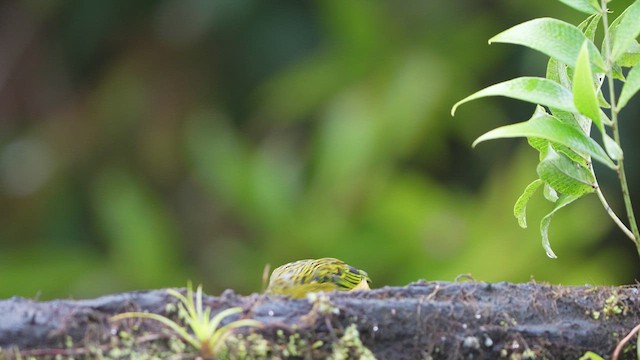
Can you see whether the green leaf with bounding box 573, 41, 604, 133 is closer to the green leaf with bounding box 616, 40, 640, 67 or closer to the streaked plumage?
the green leaf with bounding box 616, 40, 640, 67

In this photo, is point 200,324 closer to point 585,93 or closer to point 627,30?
point 585,93

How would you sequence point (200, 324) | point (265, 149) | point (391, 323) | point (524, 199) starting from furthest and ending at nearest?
1. point (265, 149)
2. point (524, 199)
3. point (391, 323)
4. point (200, 324)

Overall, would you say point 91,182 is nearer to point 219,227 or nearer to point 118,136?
point 118,136

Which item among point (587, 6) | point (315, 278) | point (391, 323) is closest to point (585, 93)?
point (587, 6)

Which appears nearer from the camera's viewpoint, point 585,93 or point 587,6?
point 585,93

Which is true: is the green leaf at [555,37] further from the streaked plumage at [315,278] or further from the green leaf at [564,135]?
the streaked plumage at [315,278]

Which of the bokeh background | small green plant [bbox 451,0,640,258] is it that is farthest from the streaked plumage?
the bokeh background

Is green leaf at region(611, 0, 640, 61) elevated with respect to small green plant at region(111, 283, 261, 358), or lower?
elevated
